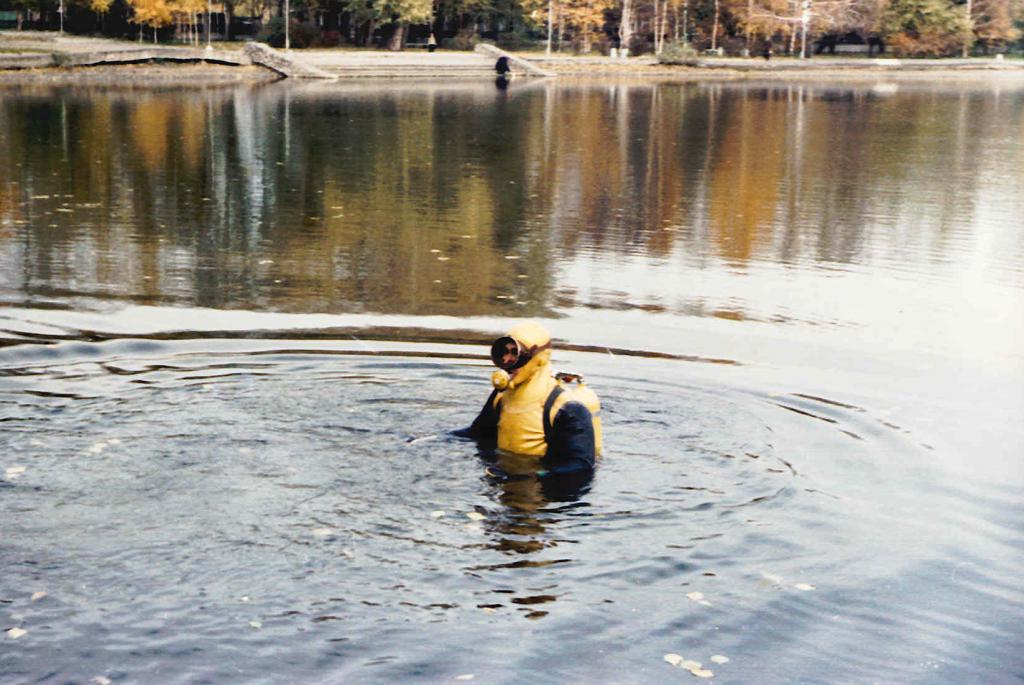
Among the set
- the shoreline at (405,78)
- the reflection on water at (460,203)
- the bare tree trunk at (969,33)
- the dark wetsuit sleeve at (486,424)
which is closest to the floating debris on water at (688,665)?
the dark wetsuit sleeve at (486,424)

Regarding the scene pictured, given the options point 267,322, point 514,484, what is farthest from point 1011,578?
point 267,322

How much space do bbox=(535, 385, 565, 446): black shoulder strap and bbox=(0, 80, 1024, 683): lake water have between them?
1.26 feet

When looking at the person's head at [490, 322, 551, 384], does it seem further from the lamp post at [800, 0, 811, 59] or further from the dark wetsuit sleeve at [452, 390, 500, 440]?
the lamp post at [800, 0, 811, 59]

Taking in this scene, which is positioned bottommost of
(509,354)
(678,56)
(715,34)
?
(509,354)

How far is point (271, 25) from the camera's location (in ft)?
267

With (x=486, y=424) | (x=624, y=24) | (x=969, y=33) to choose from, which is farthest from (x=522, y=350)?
(x=969, y=33)

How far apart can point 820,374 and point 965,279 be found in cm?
559

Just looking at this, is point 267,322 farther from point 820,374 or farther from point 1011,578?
point 1011,578

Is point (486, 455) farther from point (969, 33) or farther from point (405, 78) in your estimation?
point (969, 33)

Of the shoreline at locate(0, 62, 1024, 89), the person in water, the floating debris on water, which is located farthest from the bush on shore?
the floating debris on water

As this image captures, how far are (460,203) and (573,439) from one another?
1441 centimetres

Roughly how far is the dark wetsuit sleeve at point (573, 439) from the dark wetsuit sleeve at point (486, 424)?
23.2 inches

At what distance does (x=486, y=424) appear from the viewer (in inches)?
384

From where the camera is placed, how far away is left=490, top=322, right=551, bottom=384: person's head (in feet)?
29.0
